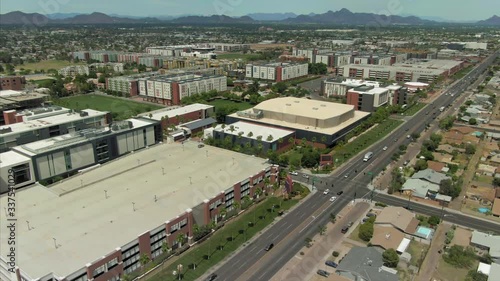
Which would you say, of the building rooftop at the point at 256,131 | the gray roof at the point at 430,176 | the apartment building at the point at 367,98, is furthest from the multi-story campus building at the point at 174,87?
the gray roof at the point at 430,176

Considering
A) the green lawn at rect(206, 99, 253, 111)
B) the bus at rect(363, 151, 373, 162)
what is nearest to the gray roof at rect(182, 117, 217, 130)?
the green lawn at rect(206, 99, 253, 111)

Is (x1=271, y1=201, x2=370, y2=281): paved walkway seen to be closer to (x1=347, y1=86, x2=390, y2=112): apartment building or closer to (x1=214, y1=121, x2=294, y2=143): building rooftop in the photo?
(x1=214, y1=121, x2=294, y2=143): building rooftop

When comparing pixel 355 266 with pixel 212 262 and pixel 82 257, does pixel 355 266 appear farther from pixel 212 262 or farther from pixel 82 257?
pixel 82 257

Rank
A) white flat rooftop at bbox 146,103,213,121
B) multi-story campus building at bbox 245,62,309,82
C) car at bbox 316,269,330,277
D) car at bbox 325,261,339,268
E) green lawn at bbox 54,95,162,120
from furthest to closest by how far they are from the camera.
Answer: multi-story campus building at bbox 245,62,309,82, green lawn at bbox 54,95,162,120, white flat rooftop at bbox 146,103,213,121, car at bbox 325,261,339,268, car at bbox 316,269,330,277

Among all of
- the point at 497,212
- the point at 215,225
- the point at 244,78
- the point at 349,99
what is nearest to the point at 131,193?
the point at 215,225

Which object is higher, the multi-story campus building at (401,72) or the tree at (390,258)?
the multi-story campus building at (401,72)

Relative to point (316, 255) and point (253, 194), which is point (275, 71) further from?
point (316, 255)

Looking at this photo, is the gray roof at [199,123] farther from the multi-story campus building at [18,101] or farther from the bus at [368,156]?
the bus at [368,156]
